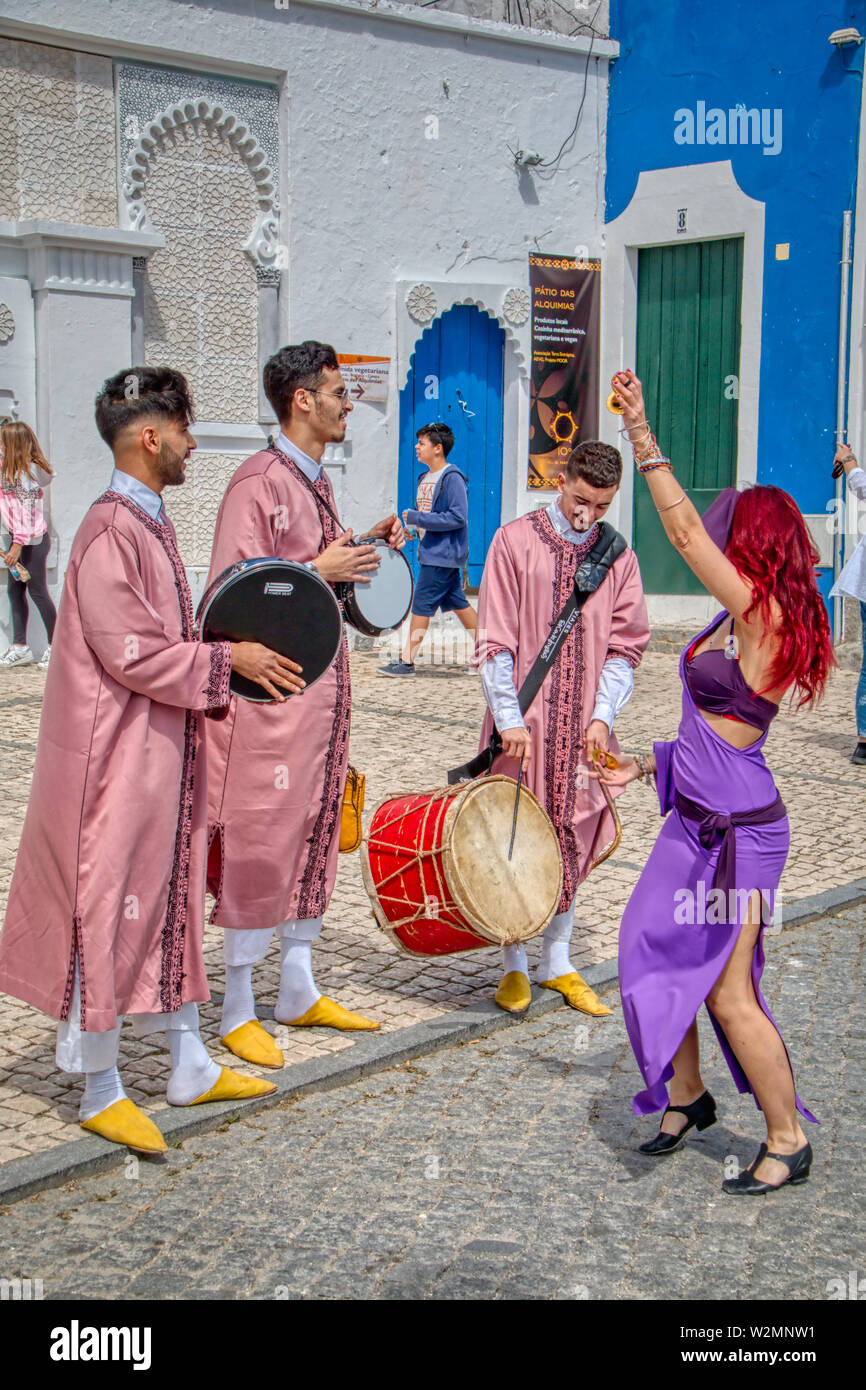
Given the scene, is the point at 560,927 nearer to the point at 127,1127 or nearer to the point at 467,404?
the point at 127,1127

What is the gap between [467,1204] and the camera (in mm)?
3588

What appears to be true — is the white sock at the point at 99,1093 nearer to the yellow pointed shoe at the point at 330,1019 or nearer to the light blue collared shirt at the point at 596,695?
the yellow pointed shoe at the point at 330,1019

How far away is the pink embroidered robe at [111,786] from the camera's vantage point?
3.68m

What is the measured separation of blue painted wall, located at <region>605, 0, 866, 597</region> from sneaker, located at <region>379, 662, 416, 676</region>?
3862mm

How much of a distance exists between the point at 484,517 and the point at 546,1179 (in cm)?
1089

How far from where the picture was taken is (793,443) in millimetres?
13234

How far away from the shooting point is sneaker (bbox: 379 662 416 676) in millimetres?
12023

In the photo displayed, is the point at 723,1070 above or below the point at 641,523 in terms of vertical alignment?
below

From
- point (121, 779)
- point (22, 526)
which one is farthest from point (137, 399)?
point (22, 526)

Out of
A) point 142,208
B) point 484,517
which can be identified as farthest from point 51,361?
point 484,517

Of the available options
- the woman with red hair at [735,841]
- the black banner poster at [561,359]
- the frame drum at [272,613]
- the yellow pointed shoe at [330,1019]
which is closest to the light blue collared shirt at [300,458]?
the frame drum at [272,613]

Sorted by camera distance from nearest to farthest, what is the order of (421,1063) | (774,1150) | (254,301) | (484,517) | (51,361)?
(774,1150) → (421,1063) → (51,361) → (254,301) → (484,517)
